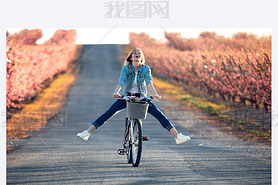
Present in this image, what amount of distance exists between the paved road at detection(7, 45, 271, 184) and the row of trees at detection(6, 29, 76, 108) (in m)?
1.37

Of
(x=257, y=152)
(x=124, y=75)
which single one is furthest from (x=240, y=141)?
(x=124, y=75)

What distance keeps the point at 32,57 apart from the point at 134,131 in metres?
9.14

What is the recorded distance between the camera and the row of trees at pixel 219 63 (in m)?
12.5

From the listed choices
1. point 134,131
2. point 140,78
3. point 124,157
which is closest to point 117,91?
point 140,78

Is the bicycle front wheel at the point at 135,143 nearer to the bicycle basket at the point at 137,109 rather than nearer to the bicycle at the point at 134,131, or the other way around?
the bicycle at the point at 134,131

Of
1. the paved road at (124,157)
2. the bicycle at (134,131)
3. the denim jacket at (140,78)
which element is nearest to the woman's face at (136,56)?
the denim jacket at (140,78)

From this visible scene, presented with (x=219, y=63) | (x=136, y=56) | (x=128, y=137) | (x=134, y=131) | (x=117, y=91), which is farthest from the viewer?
(x=219, y=63)

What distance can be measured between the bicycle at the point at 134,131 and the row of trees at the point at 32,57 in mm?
2877

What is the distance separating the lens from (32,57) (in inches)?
621

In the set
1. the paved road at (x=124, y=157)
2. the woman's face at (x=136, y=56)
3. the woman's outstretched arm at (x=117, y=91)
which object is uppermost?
the woman's face at (x=136, y=56)

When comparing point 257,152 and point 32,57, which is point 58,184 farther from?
point 32,57

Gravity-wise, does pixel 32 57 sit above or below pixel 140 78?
above

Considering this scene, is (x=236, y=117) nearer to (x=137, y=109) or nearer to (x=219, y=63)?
(x=219, y=63)

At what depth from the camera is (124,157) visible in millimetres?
9797
